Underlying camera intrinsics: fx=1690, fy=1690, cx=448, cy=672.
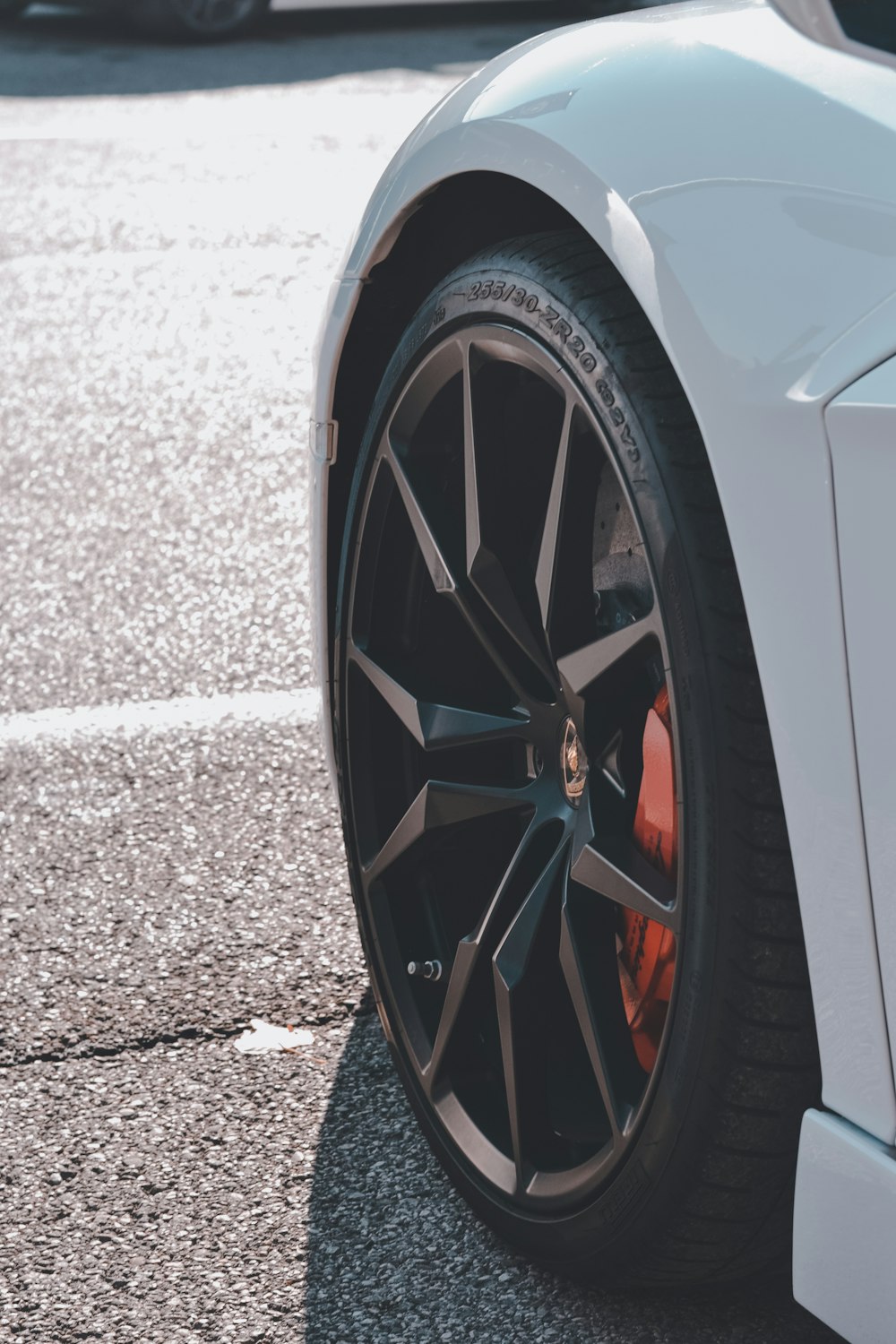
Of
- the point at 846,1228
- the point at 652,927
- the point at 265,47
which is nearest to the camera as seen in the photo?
the point at 846,1228

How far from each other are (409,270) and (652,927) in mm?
885

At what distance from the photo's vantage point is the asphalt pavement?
6.26ft

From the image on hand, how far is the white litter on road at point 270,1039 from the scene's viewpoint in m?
2.35

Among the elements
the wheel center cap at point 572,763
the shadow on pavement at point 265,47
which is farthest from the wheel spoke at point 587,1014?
the shadow on pavement at point 265,47

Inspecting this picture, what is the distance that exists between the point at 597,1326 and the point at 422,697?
76 centimetres

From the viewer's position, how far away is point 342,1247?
1.97 metres

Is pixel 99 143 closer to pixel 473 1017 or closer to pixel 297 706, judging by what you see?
pixel 297 706

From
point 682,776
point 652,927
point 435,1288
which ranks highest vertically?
point 682,776

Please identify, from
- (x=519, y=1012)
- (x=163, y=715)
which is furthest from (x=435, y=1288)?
(x=163, y=715)

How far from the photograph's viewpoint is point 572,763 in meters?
1.77

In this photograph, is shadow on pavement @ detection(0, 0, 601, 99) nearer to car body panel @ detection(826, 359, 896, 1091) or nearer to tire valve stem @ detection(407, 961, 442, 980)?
tire valve stem @ detection(407, 961, 442, 980)

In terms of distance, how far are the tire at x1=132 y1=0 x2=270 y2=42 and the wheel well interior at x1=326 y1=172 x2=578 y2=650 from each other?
12258 millimetres

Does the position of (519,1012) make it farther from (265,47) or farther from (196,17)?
(196,17)

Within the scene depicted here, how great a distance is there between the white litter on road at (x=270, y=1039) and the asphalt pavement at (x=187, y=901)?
19 millimetres
